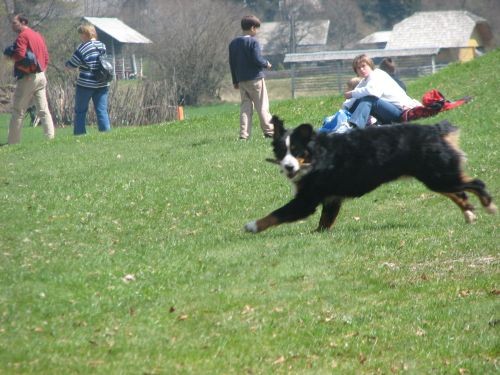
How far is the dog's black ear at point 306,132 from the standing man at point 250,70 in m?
7.76

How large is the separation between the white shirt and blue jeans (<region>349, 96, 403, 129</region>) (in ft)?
0.26

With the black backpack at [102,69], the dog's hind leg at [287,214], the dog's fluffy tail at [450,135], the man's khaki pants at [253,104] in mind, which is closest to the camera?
the dog's hind leg at [287,214]

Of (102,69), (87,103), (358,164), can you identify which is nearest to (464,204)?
(358,164)

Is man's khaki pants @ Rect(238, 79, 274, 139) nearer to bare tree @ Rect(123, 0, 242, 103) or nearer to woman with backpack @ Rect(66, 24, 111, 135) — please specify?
woman with backpack @ Rect(66, 24, 111, 135)

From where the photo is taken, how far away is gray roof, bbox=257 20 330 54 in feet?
272

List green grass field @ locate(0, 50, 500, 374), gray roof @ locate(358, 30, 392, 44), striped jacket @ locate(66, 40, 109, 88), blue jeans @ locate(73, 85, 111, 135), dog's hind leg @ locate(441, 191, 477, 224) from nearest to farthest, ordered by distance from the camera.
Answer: green grass field @ locate(0, 50, 500, 374), dog's hind leg @ locate(441, 191, 477, 224), striped jacket @ locate(66, 40, 109, 88), blue jeans @ locate(73, 85, 111, 135), gray roof @ locate(358, 30, 392, 44)

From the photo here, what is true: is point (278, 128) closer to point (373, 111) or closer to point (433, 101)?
point (373, 111)

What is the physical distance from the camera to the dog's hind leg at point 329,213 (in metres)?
9.81

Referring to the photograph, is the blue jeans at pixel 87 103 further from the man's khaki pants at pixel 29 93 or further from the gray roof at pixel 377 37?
the gray roof at pixel 377 37

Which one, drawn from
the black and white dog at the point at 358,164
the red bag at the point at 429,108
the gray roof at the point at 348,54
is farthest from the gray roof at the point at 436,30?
the black and white dog at the point at 358,164

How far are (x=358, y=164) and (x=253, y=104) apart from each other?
26.9 feet

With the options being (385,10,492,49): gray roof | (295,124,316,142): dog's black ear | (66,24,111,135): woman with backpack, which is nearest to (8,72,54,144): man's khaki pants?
(66,24,111,135): woman with backpack

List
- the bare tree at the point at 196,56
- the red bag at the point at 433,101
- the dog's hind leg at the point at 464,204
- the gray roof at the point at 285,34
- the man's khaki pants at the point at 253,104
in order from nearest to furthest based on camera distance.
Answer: the dog's hind leg at the point at 464,204 < the red bag at the point at 433,101 < the man's khaki pants at the point at 253,104 < the bare tree at the point at 196,56 < the gray roof at the point at 285,34

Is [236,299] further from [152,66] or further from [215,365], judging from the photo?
[152,66]
